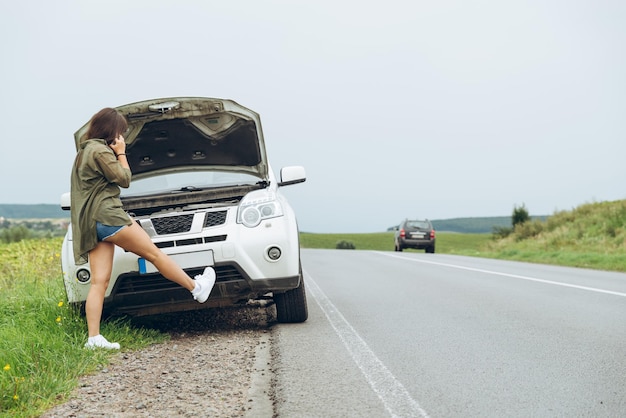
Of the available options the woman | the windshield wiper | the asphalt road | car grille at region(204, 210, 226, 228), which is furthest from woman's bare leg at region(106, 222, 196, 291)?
the windshield wiper

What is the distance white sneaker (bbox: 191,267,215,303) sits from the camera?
5.87 metres

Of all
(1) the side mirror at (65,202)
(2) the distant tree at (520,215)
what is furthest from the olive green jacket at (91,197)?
(2) the distant tree at (520,215)

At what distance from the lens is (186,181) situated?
761 cm

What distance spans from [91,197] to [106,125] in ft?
1.93

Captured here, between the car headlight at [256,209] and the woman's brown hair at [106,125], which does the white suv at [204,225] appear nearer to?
the car headlight at [256,209]

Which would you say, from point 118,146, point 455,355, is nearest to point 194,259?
point 118,146

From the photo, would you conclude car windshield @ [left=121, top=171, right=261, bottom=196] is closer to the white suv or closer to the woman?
the white suv

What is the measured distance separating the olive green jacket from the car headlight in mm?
1126

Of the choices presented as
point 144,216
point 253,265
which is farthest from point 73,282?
point 253,265

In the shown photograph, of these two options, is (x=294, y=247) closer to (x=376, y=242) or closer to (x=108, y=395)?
(x=108, y=395)

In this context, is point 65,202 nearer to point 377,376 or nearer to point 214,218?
point 214,218

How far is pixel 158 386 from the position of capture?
4.61m

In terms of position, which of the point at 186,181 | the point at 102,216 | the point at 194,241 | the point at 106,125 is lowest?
the point at 194,241

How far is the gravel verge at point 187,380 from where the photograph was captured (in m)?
4.02
